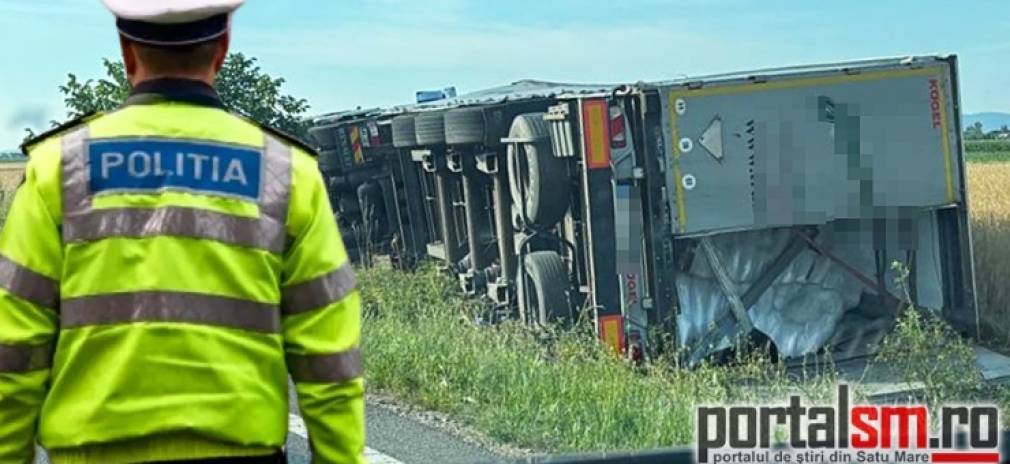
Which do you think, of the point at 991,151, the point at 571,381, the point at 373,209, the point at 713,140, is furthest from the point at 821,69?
the point at 991,151

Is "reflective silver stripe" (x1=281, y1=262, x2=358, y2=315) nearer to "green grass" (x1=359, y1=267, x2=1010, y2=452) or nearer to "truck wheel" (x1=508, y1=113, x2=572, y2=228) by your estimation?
"green grass" (x1=359, y1=267, x2=1010, y2=452)

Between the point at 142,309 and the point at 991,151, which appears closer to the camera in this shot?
the point at 142,309

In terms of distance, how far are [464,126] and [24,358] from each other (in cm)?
952

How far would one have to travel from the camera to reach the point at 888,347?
28.8 feet

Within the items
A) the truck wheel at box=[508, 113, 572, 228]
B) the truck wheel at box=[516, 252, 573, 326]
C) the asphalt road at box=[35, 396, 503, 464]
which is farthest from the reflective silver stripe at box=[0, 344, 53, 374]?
the truck wheel at box=[516, 252, 573, 326]

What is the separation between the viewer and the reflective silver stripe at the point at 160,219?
238cm

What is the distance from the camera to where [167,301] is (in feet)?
7.77

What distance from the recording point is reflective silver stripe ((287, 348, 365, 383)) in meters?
2.43

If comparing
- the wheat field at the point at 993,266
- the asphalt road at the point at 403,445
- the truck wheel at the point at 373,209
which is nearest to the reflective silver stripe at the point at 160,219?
the asphalt road at the point at 403,445

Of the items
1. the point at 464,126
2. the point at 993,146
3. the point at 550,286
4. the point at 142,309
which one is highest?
the point at 993,146

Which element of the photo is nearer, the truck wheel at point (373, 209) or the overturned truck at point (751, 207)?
the overturned truck at point (751, 207)

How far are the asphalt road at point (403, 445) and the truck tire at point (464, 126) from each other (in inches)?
173

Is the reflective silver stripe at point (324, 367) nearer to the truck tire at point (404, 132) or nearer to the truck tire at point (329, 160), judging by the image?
the truck tire at point (404, 132)

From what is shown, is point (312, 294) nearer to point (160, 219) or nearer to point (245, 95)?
point (160, 219)
